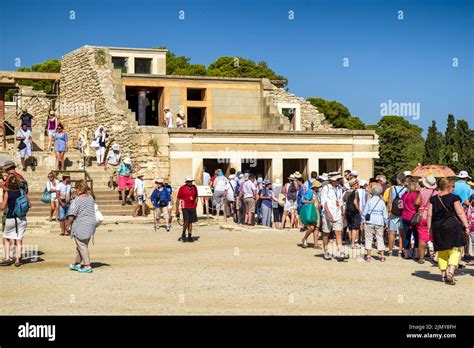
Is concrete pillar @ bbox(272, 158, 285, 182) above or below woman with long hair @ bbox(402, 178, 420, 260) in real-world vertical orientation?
above

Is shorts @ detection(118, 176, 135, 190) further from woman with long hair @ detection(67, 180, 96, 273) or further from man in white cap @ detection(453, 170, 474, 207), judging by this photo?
man in white cap @ detection(453, 170, 474, 207)

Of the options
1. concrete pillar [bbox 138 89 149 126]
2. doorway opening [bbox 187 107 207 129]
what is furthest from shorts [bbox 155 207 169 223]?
doorway opening [bbox 187 107 207 129]

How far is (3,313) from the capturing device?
33.4 feet

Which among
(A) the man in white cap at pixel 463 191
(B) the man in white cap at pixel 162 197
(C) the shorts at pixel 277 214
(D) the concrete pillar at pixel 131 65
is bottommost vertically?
(C) the shorts at pixel 277 214

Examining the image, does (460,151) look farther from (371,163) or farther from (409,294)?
(409,294)

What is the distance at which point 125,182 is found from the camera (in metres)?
25.3

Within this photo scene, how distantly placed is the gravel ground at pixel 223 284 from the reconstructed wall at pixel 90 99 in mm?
12750

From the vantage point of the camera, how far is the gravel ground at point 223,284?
1073 cm

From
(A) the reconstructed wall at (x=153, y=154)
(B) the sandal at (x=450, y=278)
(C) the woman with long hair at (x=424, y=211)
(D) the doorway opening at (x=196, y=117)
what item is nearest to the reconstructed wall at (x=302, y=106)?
(D) the doorway opening at (x=196, y=117)

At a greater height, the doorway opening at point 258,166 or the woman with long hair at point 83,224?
the doorway opening at point 258,166

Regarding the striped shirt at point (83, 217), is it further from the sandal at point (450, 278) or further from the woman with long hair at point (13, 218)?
the sandal at point (450, 278)

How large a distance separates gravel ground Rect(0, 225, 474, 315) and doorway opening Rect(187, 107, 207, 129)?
61.0 feet

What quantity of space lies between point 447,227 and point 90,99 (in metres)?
23.4

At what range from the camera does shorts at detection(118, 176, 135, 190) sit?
25.2 metres
